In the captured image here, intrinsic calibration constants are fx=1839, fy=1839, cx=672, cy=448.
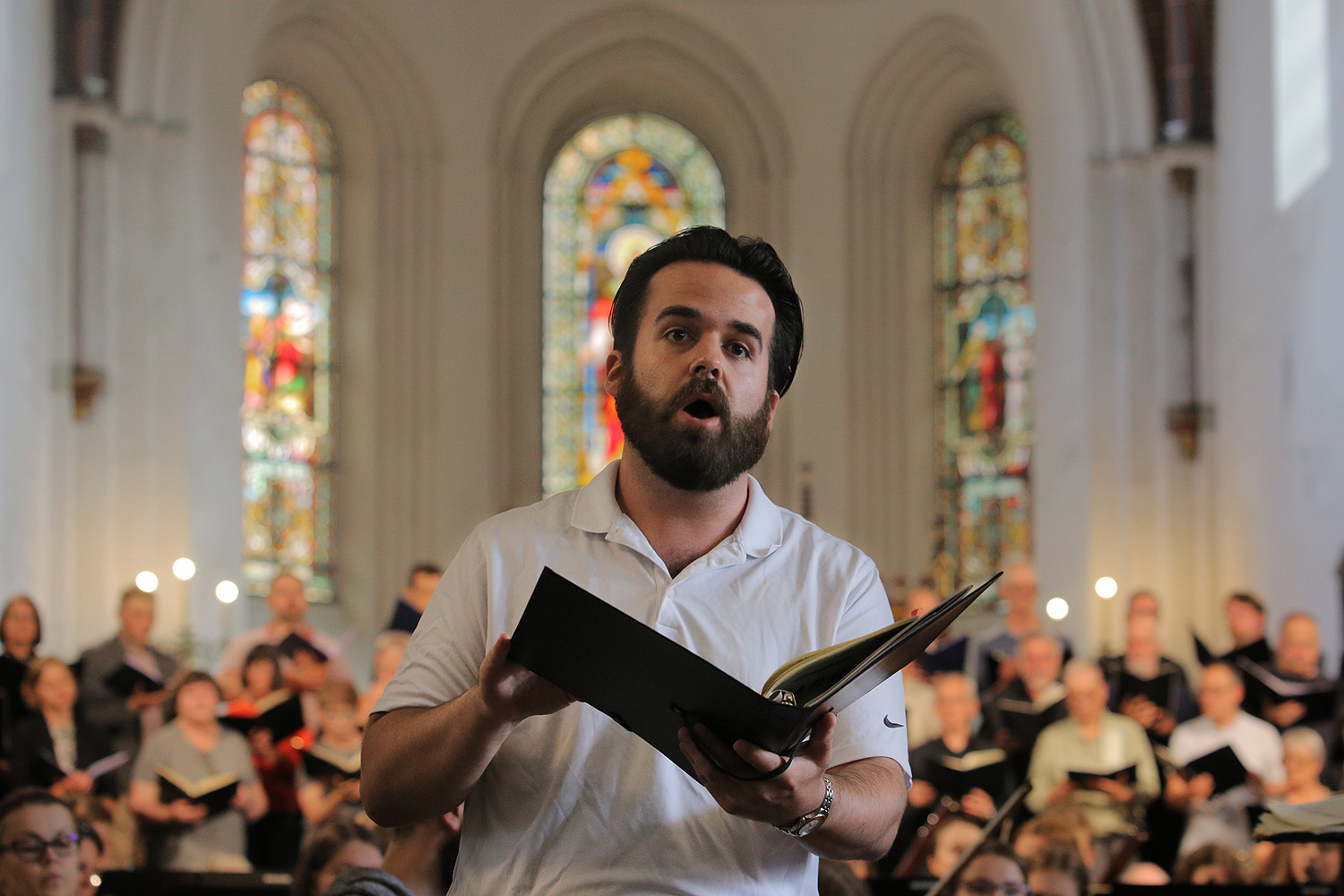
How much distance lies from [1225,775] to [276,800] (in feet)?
12.2

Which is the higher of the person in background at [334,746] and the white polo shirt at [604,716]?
the white polo shirt at [604,716]

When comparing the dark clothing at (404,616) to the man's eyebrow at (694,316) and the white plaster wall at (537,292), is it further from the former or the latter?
the man's eyebrow at (694,316)

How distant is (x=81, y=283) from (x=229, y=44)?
237 centimetres

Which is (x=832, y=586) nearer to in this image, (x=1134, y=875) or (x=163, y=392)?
(x=1134, y=875)

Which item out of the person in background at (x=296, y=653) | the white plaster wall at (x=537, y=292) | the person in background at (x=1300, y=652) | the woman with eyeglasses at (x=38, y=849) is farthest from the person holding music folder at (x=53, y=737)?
the person in background at (x=1300, y=652)

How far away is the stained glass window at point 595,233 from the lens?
15906mm

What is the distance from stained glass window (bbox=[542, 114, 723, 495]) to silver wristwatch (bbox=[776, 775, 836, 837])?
13383mm

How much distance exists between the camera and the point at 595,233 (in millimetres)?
16203

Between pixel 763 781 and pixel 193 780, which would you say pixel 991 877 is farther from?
pixel 193 780

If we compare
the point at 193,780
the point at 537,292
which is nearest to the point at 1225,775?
the point at 193,780

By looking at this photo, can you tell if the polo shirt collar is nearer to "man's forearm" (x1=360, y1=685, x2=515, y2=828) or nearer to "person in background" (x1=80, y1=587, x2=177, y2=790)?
"man's forearm" (x1=360, y1=685, x2=515, y2=828)

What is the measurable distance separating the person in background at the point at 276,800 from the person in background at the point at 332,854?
2756mm

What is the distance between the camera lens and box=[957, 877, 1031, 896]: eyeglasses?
4582 millimetres

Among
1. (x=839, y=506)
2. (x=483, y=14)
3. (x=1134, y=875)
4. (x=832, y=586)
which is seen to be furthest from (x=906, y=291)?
(x=832, y=586)
